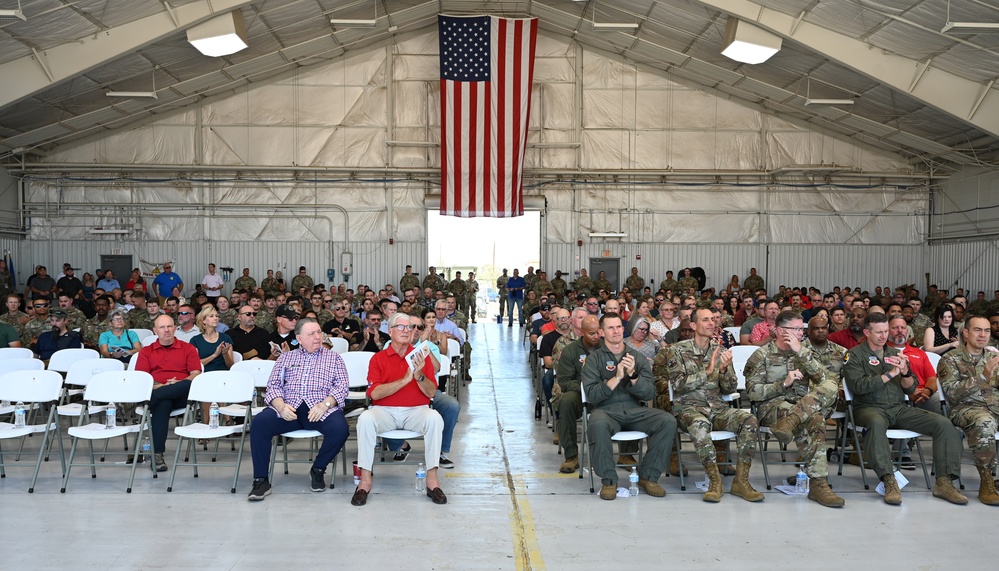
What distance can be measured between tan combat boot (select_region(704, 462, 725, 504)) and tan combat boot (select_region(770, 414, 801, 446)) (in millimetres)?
542

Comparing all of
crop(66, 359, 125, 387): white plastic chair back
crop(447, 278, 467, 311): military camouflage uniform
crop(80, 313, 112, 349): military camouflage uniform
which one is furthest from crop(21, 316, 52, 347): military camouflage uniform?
crop(447, 278, 467, 311): military camouflage uniform

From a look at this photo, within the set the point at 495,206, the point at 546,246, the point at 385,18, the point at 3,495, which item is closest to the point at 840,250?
the point at 546,246

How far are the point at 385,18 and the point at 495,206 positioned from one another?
17.1ft

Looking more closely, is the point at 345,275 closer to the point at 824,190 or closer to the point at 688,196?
the point at 688,196

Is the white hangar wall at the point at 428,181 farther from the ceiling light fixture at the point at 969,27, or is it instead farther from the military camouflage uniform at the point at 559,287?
the ceiling light fixture at the point at 969,27

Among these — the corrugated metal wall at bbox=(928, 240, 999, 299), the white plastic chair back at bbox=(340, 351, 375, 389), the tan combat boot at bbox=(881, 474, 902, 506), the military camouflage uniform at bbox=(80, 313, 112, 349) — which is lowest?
the tan combat boot at bbox=(881, 474, 902, 506)

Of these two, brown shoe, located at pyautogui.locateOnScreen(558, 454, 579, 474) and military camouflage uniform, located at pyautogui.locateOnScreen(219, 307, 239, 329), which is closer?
brown shoe, located at pyautogui.locateOnScreen(558, 454, 579, 474)

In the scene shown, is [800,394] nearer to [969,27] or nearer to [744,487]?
[744,487]

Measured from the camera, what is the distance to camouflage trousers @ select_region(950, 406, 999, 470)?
16.8ft

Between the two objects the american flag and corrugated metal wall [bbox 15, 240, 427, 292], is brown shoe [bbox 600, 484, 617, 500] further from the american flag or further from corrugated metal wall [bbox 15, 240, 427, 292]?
corrugated metal wall [bbox 15, 240, 427, 292]

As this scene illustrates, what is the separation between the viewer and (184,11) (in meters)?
12.5

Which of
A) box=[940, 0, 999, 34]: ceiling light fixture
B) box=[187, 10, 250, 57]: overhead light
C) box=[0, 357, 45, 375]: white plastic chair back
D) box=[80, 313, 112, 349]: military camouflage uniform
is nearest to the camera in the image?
box=[0, 357, 45, 375]: white plastic chair back

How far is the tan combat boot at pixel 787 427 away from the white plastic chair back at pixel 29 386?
5.48 metres

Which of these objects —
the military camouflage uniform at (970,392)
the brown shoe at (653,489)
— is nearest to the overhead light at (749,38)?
the military camouflage uniform at (970,392)
